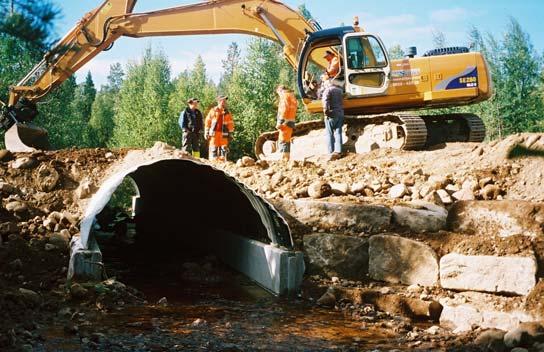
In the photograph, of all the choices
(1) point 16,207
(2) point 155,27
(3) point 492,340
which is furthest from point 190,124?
(3) point 492,340

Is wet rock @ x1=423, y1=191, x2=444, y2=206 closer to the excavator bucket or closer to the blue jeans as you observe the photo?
the blue jeans

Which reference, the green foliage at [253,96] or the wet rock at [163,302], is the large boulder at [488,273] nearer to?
the wet rock at [163,302]

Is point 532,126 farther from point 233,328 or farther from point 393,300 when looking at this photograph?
point 233,328

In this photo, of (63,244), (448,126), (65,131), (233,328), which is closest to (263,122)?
(65,131)

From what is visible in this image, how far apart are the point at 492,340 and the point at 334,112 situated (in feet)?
24.7

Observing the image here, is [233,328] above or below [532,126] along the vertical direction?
below

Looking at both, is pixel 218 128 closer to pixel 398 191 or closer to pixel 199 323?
pixel 398 191

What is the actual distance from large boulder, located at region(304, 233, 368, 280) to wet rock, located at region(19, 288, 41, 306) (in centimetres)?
373

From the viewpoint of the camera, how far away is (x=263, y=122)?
35.0 metres

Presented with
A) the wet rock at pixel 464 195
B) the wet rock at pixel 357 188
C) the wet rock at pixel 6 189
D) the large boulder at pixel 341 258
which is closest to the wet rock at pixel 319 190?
the wet rock at pixel 357 188

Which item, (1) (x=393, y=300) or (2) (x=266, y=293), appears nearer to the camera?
(1) (x=393, y=300)

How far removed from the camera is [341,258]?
8.10m

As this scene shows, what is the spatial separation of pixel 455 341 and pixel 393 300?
1514 millimetres

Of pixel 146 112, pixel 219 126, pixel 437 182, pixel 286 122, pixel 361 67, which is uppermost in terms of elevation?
pixel 146 112
